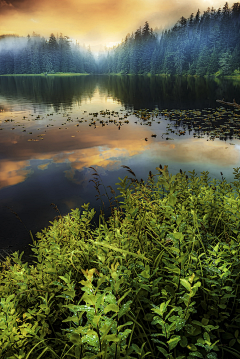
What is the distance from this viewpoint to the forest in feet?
227

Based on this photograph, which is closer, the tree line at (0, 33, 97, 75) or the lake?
the lake

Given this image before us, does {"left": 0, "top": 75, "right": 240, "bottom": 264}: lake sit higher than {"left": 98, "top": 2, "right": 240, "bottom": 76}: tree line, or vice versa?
{"left": 98, "top": 2, "right": 240, "bottom": 76}: tree line

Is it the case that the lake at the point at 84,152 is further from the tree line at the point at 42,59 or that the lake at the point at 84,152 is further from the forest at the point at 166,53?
the tree line at the point at 42,59

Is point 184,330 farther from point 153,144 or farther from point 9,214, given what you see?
point 153,144

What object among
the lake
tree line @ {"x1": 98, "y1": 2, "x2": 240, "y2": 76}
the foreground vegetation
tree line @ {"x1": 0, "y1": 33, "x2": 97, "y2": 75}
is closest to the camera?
the foreground vegetation

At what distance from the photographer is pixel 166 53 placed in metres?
91.1

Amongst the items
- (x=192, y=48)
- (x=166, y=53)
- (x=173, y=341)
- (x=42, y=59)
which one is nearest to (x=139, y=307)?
(x=173, y=341)

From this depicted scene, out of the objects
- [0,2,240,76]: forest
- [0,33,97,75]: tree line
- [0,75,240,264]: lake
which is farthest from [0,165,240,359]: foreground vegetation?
[0,33,97,75]: tree line

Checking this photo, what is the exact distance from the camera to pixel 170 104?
2592 cm

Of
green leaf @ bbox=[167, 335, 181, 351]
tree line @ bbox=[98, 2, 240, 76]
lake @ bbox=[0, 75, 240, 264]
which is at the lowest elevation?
lake @ bbox=[0, 75, 240, 264]

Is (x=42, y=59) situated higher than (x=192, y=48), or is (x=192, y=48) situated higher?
(x=42, y=59)

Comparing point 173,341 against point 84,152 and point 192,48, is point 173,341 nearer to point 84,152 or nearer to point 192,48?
point 84,152

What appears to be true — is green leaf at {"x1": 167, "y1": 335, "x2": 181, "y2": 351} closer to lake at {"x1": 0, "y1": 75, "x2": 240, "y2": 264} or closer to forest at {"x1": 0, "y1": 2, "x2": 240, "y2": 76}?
lake at {"x1": 0, "y1": 75, "x2": 240, "y2": 264}

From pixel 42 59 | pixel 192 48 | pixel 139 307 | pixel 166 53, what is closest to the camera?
pixel 139 307
